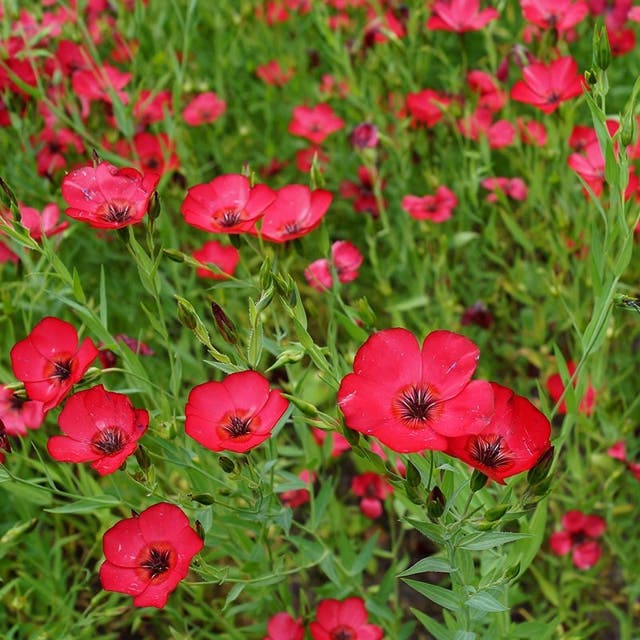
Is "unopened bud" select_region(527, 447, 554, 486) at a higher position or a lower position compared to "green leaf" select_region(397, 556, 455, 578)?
higher

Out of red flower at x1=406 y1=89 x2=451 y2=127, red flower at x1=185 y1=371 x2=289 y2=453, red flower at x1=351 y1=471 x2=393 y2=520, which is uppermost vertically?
red flower at x1=185 y1=371 x2=289 y2=453

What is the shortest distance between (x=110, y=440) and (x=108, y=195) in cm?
33

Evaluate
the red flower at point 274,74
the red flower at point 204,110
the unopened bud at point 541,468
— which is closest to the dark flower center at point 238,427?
the unopened bud at point 541,468

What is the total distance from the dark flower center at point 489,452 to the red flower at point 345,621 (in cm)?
59

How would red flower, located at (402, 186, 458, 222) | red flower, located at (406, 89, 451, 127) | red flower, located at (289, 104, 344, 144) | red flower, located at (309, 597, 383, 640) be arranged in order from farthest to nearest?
red flower, located at (289, 104, 344, 144)
red flower, located at (406, 89, 451, 127)
red flower, located at (402, 186, 458, 222)
red flower, located at (309, 597, 383, 640)

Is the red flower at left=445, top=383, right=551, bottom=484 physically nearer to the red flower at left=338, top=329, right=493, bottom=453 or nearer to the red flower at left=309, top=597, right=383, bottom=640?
the red flower at left=338, top=329, right=493, bottom=453

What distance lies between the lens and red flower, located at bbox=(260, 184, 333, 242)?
47.7 inches

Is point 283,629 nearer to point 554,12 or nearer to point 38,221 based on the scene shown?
point 38,221

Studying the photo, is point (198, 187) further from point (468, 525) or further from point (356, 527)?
point (356, 527)

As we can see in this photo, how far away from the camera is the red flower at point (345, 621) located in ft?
4.42

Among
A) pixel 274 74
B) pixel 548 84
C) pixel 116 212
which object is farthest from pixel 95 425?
pixel 274 74

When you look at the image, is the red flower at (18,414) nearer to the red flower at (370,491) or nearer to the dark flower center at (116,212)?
the dark flower center at (116,212)

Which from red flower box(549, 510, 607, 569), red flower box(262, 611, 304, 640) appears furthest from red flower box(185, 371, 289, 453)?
red flower box(549, 510, 607, 569)

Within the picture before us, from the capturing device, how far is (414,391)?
95cm
